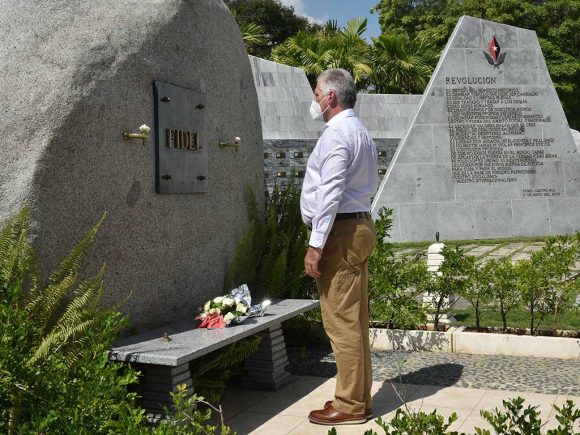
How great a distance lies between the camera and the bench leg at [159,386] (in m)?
3.90

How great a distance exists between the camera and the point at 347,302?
13.7 feet

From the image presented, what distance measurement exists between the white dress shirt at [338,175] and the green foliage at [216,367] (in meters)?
0.94

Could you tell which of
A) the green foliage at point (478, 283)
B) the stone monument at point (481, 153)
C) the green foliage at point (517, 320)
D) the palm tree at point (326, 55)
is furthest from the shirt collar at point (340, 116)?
the palm tree at point (326, 55)

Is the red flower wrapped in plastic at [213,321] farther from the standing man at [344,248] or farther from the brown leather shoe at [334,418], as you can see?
the brown leather shoe at [334,418]

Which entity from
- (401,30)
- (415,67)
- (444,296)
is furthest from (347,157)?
(401,30)

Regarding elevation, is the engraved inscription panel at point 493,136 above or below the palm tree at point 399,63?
below

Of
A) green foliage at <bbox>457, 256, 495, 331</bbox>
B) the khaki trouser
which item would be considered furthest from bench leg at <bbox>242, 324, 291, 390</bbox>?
green foliage at <bbox>457, 256, 495, 331</bbox>

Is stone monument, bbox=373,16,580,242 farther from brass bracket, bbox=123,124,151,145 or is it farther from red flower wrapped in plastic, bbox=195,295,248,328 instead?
brass bracket, bbox=123,124,151,145

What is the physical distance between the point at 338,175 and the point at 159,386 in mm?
1551

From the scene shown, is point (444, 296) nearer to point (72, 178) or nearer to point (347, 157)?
point (347, 157)

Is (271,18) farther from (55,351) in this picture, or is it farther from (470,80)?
(55,351)

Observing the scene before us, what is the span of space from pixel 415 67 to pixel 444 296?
23.5m

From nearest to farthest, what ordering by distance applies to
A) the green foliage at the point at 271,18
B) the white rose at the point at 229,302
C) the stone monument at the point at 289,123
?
the white rose at the point at 229,302, the stone monument at the point at 289,123, the green foliage at the point at 271,18

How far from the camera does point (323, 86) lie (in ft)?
14.1
